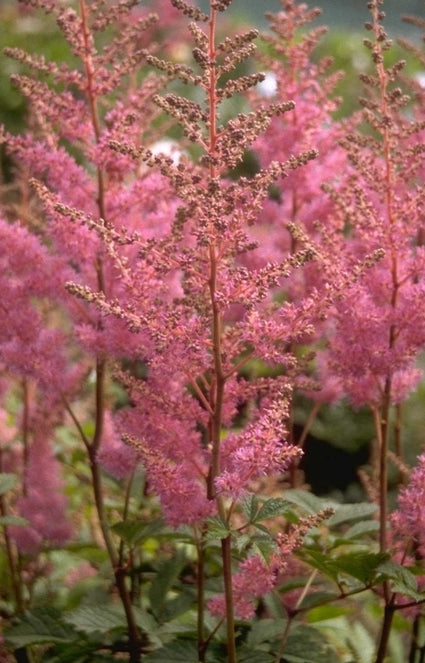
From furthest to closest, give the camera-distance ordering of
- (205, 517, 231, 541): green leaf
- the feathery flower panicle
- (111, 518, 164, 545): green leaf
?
(111, 518, 164, 545): green leaf → the feathery flower panicle → (205, 517, 231, 541): green leaf

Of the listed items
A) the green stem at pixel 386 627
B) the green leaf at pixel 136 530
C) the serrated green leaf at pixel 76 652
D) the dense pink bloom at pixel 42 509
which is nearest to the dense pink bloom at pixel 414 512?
the green stem at pixel 386 627

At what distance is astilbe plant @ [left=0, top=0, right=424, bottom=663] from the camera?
46.8 inches

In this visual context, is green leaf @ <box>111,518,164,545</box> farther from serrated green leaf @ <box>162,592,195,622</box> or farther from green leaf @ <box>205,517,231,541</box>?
green leaf @ <box>205,517,231,541</box>

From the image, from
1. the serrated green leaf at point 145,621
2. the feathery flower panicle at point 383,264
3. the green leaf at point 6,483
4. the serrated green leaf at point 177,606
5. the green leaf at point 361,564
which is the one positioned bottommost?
the serrated green leaf at point 177,606

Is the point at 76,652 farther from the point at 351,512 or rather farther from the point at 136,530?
the point at 351,512

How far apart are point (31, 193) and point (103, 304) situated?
103 centimetres

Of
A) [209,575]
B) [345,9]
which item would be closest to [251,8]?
[345,9]

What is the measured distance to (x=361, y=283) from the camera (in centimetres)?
141

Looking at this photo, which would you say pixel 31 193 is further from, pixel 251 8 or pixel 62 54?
pixel 251 8

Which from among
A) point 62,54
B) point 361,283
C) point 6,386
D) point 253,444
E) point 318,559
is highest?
point 361,283

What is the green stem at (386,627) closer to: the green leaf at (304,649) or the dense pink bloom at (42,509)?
the green leaf at (304,649)

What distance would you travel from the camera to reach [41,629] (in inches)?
62.0

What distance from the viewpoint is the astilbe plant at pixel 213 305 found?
1189mm

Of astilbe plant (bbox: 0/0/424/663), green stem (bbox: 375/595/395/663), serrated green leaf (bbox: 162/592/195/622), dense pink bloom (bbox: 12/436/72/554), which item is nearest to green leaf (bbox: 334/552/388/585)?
astilbe plant (bbox: 0/0/424/663)
